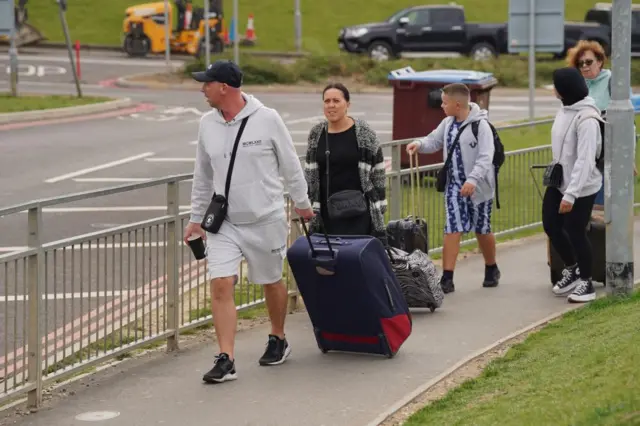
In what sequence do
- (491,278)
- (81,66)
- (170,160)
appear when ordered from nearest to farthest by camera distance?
(491,278) → (170,160) → (81,66)

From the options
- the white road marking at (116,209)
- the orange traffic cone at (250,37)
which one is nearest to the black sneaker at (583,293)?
the white road marking at (116,209)

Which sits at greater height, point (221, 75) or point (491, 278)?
point (221, 75)

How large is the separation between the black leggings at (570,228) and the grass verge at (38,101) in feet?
60.6

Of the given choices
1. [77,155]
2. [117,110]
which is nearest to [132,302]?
[77,155]

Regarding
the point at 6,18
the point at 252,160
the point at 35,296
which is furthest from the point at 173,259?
the point at 6,18

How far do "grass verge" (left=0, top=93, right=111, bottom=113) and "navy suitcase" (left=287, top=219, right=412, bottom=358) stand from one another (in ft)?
64.6

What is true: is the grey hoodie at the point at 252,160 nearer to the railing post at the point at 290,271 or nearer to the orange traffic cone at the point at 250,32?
the railing post at the point at 290,271

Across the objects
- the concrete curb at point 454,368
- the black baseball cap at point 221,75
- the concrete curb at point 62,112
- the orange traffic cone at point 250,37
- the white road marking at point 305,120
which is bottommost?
the concrete curb at point 454,368

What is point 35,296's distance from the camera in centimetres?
738

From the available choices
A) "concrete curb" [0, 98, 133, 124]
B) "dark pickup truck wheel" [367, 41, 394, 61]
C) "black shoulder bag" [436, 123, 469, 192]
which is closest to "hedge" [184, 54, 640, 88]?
"dark pickup truck wheel" [367, 41, 394, 61]

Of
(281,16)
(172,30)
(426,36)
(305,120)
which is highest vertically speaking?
(281,16)

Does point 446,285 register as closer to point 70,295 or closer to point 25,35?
point 70,295

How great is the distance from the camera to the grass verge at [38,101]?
28153mm

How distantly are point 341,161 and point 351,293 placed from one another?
3.20ft
